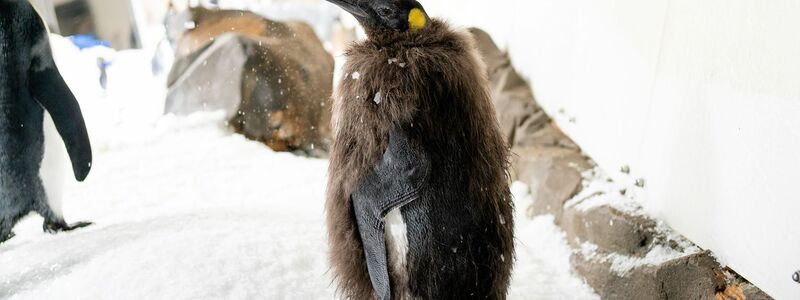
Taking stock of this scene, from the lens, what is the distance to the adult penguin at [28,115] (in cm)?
123

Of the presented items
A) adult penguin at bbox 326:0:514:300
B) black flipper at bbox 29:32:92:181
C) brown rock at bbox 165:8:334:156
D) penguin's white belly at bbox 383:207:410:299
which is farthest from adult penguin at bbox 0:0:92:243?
brown rock at bbox 165:8:334:156

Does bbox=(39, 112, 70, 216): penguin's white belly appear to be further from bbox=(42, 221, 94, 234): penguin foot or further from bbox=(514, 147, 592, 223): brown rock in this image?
bbox=(514, 147, 592, 223): brown rock

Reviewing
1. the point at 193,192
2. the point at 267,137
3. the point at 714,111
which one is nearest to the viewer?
the point at 714,111

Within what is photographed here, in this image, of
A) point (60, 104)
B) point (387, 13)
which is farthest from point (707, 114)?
point (60, 104)

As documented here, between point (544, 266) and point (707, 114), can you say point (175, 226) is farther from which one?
point (707, 114)

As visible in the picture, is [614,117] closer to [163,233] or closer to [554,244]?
[554,244]

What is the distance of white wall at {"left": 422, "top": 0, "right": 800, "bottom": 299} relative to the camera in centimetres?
98

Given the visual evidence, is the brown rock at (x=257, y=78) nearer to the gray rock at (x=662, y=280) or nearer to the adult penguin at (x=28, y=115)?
the adult penguin at (x=28, y=115)

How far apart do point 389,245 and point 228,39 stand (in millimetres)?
1897

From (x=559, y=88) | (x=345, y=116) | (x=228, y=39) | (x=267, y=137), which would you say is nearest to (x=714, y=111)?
(x=345, y=116)

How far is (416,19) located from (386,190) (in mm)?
271

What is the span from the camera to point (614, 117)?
1609mm

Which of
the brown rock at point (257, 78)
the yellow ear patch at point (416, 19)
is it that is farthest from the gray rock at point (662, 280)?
the brown rock at point (257, 78)

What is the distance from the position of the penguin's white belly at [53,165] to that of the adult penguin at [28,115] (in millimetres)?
11
